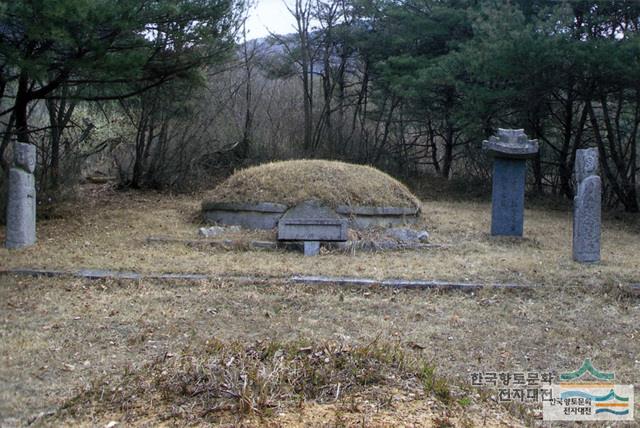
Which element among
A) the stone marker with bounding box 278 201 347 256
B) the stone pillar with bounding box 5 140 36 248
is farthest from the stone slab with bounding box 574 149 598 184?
the stone pillar with bounding box 5 140 36 248

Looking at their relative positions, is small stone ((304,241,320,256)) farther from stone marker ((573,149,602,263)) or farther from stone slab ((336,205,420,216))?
stone marker ((573,149,602,263))

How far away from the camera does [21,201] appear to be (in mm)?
7559

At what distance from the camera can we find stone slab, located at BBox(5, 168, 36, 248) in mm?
7523

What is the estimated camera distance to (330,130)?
1677cm

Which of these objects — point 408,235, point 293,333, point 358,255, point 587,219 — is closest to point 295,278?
point 293,333

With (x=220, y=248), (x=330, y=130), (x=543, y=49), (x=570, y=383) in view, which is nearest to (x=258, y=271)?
(x=220, y=248)

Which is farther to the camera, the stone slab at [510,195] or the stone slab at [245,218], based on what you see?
the stone slab at [245,218]

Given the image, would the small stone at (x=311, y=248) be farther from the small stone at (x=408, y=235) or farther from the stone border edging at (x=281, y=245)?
the small stone at (x=408, y=235)

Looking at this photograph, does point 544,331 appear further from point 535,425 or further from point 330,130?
point 330,130

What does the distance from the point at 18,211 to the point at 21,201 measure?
0.41 ft

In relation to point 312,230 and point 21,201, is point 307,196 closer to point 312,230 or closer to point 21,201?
point 312,230

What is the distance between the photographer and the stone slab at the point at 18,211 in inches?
296

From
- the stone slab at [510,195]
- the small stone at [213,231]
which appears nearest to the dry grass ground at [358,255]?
the small stone at [213,231]

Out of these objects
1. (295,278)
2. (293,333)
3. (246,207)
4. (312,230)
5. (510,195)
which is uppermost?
(510,195)
